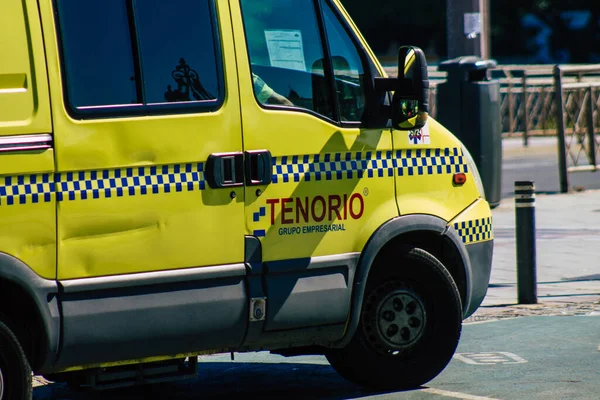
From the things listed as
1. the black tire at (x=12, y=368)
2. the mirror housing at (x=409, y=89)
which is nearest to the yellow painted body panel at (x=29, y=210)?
the black tire at (x=12, y=368)

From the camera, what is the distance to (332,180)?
6.09 meters

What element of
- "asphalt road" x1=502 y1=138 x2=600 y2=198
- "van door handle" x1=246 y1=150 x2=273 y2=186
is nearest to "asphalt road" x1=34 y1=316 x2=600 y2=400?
"van door handle" x1=246 y1=150 x2=273 y2=186

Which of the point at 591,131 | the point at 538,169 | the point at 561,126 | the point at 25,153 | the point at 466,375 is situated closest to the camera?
the point at 25,153

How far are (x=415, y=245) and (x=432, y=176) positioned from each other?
0.41 metres

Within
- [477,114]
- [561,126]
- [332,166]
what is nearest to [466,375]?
[332,166]

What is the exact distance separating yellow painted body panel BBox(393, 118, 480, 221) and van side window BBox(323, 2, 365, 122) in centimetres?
26

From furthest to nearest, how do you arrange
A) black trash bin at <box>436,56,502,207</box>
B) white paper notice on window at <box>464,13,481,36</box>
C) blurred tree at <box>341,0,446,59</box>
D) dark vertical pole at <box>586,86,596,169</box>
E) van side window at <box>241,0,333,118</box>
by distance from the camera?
1. blurred tree at <box>341,0,446,59</box>
2. dark vertical pole at <box>586,86,596,169</box>
3. black trash bin at <box>436,56,502,207</box>
4. white paper notice on window at <box>464,13,481,36</box>
5. van side window at <box>241,0,333,118</box>

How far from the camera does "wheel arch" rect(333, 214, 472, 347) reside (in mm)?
6230

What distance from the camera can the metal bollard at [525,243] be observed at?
29.4ft

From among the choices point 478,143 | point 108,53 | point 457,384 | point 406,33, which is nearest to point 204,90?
point 108,53

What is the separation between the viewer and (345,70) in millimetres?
6254

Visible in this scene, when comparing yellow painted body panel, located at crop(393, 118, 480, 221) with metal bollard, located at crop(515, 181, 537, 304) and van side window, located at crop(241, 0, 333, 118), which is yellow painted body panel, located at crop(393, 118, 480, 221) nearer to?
van side window, located at crop(241, 0, 333, 118)

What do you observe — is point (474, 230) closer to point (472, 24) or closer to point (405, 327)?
point (405, 327)

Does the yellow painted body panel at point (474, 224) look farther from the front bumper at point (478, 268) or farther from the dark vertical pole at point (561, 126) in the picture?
the dark vertical pole at point (561, 126)
